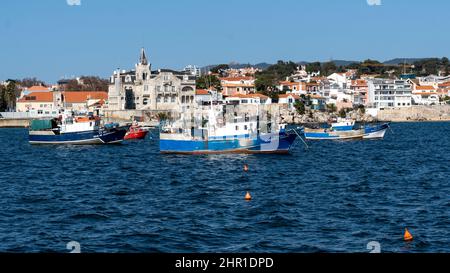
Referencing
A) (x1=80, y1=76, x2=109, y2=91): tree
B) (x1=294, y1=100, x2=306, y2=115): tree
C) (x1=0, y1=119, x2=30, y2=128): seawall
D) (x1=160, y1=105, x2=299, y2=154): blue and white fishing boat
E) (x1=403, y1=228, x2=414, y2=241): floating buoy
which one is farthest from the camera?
(x1=80, y1=76, x2=109, y2=91): tree

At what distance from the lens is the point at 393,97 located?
5822 inches

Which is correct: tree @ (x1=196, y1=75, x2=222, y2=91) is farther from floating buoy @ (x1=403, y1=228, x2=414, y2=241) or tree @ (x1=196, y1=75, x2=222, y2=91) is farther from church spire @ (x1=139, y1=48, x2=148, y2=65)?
floating buoy @ (x1=403, y1=228, x2=414, y2=241)

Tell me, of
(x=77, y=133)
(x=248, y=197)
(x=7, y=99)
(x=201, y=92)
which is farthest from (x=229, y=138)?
(x=7, y=99)

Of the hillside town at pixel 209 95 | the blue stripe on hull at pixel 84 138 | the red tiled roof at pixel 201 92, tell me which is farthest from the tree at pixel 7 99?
the blue stripe on hull at pixel 84 138

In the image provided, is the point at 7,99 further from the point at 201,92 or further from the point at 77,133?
the point at 77,133

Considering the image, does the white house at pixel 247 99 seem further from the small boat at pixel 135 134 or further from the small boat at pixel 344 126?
the small boat at pixel 344 126

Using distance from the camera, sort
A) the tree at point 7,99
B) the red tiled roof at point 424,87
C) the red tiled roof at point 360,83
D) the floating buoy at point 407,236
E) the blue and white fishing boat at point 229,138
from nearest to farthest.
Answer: the floating buoy at point 407,236, the blue and white fishing boat at point 229,138, the tree at point 7,99, the red tiled roof at point 360,83, the red tiled roof at point 424,87

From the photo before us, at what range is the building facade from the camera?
126 m

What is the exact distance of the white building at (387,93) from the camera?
483 ft

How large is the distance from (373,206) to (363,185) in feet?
22.5

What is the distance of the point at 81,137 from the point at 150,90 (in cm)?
6413

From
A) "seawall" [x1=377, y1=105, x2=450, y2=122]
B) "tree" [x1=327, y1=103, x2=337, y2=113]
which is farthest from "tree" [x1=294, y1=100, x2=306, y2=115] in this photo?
"seawall" [x1=377, y1=105, x2=450, y2=122]

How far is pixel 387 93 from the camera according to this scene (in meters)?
147
